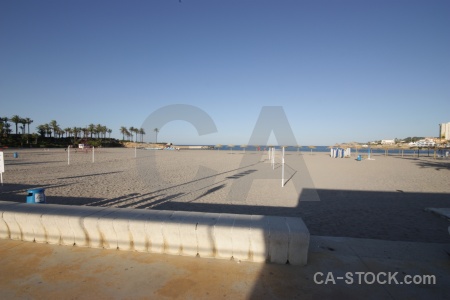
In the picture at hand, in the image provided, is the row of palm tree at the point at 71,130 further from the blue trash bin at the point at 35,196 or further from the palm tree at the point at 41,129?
the blue trash bin at the point at 35,196

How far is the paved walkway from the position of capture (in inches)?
Result: 98.9

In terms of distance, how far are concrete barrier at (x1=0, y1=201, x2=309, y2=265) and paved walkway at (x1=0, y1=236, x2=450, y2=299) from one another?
0.13m

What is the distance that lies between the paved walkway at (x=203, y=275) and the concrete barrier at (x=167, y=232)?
0.13m

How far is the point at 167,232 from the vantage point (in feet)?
11.0

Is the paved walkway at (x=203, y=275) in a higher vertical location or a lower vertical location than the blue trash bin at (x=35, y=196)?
lower

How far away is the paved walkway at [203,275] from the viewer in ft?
8.24

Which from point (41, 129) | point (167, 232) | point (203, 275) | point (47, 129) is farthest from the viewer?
point (47, 129)

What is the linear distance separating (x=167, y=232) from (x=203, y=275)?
2.73 ft

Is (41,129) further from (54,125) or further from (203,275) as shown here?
(203,275)

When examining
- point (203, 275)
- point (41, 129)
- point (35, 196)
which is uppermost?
point (41, 129)

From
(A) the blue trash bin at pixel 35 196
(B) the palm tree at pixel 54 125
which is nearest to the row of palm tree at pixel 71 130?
(B) the palm tree at pixel 54 125

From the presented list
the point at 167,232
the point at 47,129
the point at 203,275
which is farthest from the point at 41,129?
the point at 203,275

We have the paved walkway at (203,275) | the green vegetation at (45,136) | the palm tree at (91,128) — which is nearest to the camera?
the paved walkway at (203,275)

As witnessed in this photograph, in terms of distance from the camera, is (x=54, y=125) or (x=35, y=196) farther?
(x=54, y=125)
